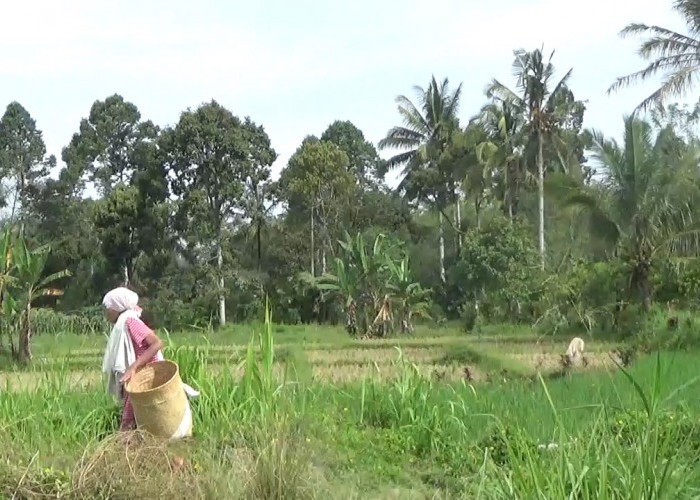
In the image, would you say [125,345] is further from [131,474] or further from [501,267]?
[501,267]

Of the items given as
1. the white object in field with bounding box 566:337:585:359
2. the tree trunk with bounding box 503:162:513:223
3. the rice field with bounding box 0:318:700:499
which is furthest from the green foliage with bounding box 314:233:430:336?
the rice field with bounding box 0:318:700:499

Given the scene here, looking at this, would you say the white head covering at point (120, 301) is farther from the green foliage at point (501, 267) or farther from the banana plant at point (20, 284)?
the green foliage at point (501, 267)

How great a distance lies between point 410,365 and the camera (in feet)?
24.1

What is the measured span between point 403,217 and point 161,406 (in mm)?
33395

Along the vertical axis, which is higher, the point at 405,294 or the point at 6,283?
the point at 6,283

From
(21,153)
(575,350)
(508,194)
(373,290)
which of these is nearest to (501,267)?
(373,290)

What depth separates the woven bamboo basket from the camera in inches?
210

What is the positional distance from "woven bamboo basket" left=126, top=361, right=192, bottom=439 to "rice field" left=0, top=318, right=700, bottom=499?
147 mm

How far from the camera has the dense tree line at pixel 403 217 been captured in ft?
68.5

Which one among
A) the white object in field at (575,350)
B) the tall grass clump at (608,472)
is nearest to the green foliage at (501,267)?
the white object in field at (575,350)

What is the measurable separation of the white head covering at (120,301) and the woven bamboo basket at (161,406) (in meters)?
0.51

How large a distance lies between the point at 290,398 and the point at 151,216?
24.7 meters

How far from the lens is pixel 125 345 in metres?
5.82

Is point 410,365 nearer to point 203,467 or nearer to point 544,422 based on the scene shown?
point 544,422
